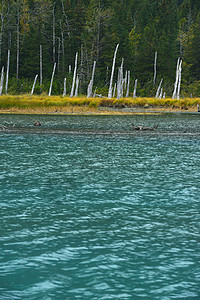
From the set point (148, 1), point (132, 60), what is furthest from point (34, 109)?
point (148, 1)

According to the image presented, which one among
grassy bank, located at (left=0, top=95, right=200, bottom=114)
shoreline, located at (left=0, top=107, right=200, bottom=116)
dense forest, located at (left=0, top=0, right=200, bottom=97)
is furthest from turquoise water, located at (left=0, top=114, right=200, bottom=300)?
dense forest, located at (left=0, top=0, right=200, bottom=97)

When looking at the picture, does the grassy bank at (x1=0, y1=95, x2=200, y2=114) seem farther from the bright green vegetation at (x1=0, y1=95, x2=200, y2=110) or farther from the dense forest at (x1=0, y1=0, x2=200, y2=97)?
the dense forest at (x1=0, y1=0, x2=200, y2=97)

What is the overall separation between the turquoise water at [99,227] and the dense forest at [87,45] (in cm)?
6241

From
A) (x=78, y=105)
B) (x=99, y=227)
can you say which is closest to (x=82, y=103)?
(x=78, y=105)

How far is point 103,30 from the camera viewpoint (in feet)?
302

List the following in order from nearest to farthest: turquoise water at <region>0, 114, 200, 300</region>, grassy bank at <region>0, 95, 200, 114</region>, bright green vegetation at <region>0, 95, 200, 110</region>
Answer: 1. turquoise water at <region>0, 114, 200, 300</region>
2. grassy bank at <region>0, 95, 200, 114</region>
3. bright green vegetation at <region>0, 95, 200, 110</region>

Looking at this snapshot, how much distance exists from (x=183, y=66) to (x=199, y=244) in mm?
95695

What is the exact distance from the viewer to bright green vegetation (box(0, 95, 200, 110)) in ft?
192

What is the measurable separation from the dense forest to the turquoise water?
62.4 metres

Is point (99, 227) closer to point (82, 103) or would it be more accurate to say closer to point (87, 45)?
point (82, 103)

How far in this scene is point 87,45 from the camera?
91562mm

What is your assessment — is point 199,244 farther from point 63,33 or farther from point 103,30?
point 63,33

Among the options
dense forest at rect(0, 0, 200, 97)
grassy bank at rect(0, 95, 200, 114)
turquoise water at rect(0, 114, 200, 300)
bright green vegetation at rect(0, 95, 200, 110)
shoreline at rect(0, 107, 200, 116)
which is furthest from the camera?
dense forest at rect(0, 0, 200, 97)

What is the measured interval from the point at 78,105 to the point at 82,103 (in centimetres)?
93
